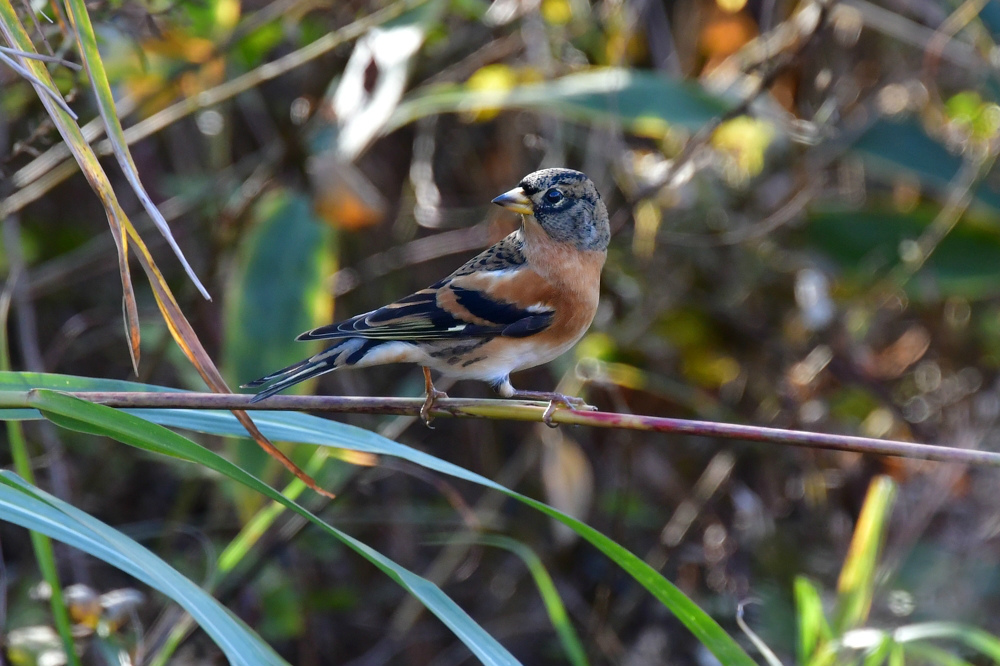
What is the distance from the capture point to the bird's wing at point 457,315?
2.66 meters

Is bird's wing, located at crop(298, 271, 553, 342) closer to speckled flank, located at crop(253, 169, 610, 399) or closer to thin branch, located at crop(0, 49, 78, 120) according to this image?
speckled flank, located at crop(253, 169, 610, 399)

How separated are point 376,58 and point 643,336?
1782 millimetres

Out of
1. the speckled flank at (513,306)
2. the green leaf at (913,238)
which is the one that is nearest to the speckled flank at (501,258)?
the speckled flank at (513,306)

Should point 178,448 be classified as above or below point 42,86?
below

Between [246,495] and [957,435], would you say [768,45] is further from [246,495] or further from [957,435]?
[246,495]

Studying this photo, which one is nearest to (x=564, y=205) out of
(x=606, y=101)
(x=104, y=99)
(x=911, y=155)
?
(x=606, y=101)

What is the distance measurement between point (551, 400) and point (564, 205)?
805mm

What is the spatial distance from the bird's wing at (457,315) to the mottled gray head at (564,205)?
0.76 ft

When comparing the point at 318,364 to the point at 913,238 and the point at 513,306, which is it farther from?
the point at 913,238

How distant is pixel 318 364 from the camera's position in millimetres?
2350

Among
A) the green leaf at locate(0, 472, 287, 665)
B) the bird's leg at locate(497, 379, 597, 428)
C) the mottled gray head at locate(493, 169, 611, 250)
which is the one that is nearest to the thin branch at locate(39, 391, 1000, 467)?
the bird's leg at locate(497, 379, 597, 428)

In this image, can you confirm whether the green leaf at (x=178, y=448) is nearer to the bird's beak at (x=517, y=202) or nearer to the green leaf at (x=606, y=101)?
the bird's beak at (x=517, y=202)

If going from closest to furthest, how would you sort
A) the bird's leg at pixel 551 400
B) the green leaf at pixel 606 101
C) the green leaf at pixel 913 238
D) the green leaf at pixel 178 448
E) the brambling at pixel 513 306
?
the green leaf at pixel 178 448 → the bird's leg at pixel 551 400 → the brambling at pixel 513 306 → the green leaf at pixel 606 101 → the green leaf at pixel 913 238

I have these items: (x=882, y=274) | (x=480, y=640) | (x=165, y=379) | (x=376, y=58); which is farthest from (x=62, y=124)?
(x=882, y=274)
